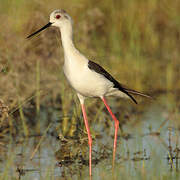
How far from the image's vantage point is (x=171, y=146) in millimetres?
5867

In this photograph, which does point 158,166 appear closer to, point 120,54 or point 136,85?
point 136,85

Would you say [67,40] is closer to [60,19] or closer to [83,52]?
[60,19]

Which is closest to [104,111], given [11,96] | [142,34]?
[11,96]

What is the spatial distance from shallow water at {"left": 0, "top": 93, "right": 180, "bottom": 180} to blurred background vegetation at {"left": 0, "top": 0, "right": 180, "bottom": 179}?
0.24m

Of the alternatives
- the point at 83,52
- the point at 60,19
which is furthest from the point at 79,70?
the point at 83,52

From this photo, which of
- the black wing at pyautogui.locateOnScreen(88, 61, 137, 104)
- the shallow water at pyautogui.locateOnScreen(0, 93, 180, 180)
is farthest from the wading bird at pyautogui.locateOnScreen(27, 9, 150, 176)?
the shallow water at pyautogui.locateOnScreen(0, 93, 180, 180)

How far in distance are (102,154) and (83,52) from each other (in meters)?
1.83

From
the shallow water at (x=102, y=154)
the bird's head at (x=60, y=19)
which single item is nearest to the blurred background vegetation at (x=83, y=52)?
the shallow water at (x=102, y=154)

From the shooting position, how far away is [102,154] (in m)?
5.77

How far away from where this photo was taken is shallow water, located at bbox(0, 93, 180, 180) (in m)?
5.11

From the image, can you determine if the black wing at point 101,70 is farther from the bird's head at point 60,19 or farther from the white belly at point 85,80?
the bird's head at point 60,19

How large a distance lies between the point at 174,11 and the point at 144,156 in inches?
171

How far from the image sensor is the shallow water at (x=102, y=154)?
16.8ft

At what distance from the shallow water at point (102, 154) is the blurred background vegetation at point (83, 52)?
0.79ft
